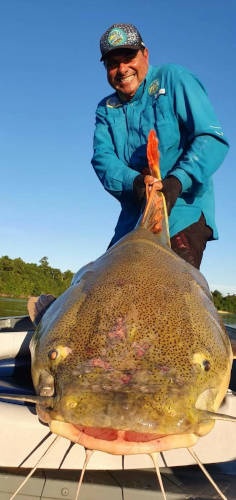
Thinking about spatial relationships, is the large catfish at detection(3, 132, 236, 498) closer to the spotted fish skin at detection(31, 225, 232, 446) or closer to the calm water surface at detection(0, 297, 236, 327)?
the spotted fish skin at detection(31, 225, 232, 446)

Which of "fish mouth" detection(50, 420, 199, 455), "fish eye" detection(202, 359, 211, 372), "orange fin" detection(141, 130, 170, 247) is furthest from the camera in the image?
"orange fin" detection(141, 130, 170, 247)

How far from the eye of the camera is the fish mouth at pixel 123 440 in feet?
4.01

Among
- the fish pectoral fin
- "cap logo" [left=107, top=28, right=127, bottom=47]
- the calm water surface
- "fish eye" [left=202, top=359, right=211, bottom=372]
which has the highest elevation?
"cap logo" [left=107, top=28, right=127, bottom=47]

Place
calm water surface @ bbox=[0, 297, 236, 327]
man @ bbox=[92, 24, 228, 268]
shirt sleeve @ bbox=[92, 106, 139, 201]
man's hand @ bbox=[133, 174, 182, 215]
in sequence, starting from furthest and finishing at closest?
calm water surface @ bbox=[0, 297, 236, 327] → shirt sleeve @ bbox=[92, 106, 139, 201] → man @ bbox=[92, 24, 228, 268] → man's hand @ bbox=[133, 174, 182, 215]

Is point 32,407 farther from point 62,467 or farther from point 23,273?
point 23,273

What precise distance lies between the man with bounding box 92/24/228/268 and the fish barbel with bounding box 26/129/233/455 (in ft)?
4.02

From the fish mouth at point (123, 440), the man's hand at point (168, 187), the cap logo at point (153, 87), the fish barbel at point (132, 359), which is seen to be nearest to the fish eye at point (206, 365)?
the fish barbel at point (132, 359)

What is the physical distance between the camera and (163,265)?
2080 millimetres

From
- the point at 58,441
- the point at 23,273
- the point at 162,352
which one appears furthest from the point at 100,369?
the point at 23,273

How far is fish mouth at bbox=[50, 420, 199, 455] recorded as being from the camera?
4.01 ft

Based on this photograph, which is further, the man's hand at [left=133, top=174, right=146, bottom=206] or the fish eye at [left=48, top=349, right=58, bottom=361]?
the man's hand at [left=133, top=174, right=146, bottom=206]

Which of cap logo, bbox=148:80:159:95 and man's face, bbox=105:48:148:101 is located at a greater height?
man's face, bbox=105:48:148:101

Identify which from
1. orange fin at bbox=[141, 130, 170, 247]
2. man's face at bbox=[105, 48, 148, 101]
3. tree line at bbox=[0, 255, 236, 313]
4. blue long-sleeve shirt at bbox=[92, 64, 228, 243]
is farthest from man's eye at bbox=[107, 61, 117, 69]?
tree line at bbox=[0, 255, 236, 313]

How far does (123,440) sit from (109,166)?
287cm
